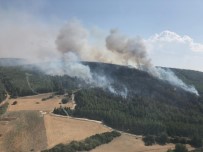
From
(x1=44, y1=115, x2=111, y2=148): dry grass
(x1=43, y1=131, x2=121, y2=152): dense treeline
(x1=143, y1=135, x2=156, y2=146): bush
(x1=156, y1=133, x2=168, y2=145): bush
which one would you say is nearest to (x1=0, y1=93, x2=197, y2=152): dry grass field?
(x1=44, y1=115, x2=111, y2=148): dry grass

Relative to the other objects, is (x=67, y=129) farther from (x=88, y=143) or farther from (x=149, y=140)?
(x=149, y=140)

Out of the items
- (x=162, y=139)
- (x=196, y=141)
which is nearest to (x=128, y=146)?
(x=162, y=139)

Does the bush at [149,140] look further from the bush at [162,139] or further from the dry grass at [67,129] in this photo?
the dry grass at [67,129]

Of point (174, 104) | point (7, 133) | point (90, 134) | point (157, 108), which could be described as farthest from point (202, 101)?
point (7, 133)

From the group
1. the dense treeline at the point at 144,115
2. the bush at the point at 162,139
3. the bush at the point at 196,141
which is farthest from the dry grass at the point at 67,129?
the bush at the point at 196,141

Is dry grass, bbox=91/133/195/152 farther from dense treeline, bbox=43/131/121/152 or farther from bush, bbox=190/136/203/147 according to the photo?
bush, bbox=190/136/203/147

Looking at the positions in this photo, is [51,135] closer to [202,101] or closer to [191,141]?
[191,141]
